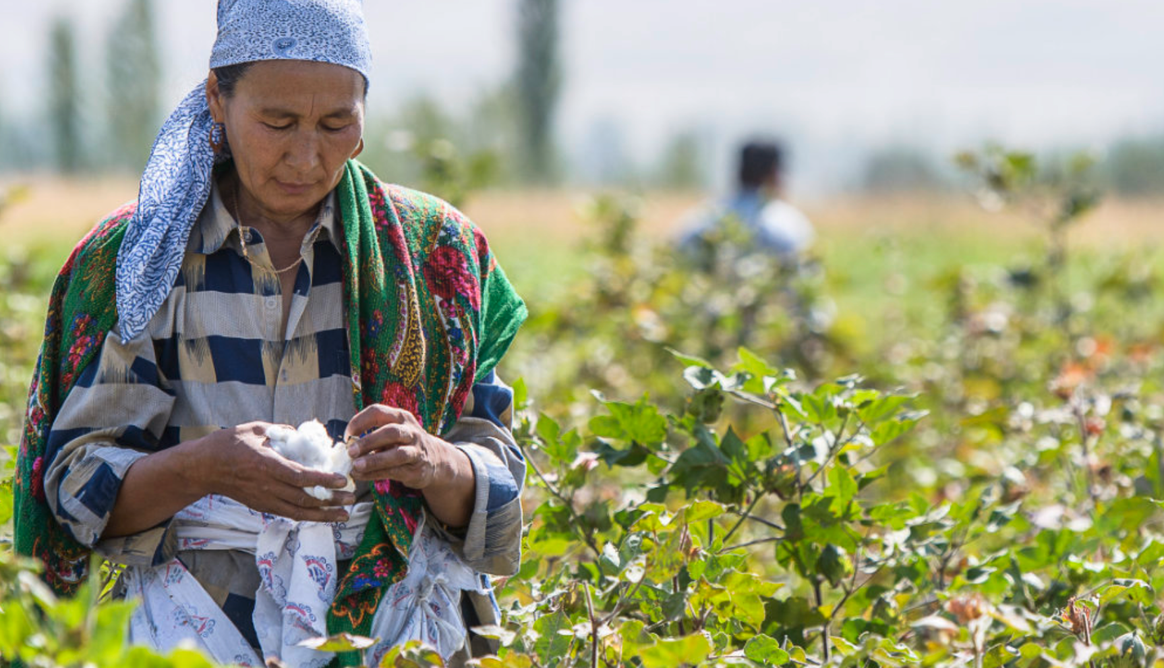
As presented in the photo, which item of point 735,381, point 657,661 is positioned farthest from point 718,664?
point 735,381

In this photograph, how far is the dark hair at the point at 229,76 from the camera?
1.66 metres

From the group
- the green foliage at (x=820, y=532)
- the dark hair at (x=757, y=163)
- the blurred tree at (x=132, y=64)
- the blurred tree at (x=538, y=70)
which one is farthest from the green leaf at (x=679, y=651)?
the blurred tree at (x=132, y=64)

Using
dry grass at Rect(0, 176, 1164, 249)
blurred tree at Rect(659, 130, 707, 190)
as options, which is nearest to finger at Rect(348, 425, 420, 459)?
dry grass at Rect(0, 176, 1164, 249)

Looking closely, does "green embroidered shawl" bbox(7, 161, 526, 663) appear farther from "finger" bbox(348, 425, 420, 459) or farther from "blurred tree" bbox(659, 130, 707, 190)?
"blurred tree" bbox(659, 130, 707, 190)

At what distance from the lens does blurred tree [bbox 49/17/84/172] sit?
45.8 metres

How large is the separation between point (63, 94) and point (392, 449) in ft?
161

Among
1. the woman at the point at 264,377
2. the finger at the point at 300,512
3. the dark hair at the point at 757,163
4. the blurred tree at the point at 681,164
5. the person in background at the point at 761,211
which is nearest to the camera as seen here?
the finger at the point at 300,512

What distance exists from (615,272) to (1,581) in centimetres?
369

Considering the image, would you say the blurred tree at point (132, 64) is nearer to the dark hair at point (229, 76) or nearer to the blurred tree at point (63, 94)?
the blurred tree at point (63, 94)

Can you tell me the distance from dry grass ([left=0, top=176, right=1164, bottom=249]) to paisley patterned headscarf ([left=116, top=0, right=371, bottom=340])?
15027 mm

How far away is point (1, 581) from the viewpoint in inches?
48.9

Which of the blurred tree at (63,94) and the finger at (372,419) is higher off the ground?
the finger at (372,419)

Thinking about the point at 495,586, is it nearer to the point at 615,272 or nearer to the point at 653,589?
the point at 653,589

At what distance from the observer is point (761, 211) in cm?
543
